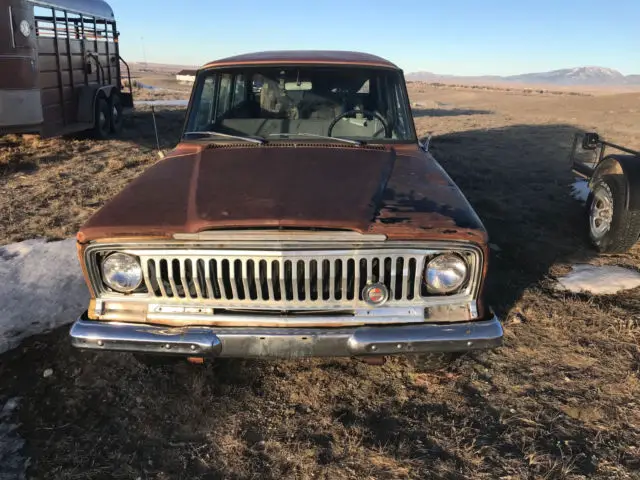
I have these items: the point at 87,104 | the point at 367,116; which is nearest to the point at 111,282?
the point at 367,116

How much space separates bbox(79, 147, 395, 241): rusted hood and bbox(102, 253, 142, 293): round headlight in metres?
0.15

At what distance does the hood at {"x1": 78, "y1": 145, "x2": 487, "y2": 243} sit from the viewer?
2346 mm

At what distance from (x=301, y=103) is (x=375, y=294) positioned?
7.03 ft

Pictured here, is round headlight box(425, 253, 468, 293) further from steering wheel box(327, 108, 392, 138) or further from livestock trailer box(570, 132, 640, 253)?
livestock trailer box(570, 132, 640, 253)

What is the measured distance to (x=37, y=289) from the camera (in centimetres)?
411

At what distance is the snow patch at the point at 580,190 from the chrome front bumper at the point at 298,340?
18.6ft

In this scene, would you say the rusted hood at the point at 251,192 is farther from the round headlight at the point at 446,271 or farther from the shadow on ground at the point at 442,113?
the shadow on ground at the point at 442,113

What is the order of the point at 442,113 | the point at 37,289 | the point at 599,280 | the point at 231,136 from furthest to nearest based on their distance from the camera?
the point at 442,113 → the point at 599,280 → the point at 37,289 → the point at 231,136

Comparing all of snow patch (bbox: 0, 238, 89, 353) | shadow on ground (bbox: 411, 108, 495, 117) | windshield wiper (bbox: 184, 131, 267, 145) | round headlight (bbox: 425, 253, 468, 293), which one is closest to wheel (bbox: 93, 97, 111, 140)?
snow patch (bbox: 0, 238, 89, 353)

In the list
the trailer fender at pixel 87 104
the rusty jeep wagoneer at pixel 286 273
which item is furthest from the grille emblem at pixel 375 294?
the trailer fender at pixel 87 104

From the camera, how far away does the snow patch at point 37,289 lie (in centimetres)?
361

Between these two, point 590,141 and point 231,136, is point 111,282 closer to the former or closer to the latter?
point 231,136

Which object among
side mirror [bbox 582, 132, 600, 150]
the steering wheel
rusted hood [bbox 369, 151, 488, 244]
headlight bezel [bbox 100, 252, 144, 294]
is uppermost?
the steering wheel

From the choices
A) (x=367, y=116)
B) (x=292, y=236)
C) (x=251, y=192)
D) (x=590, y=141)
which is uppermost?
(x=367, y=116)
